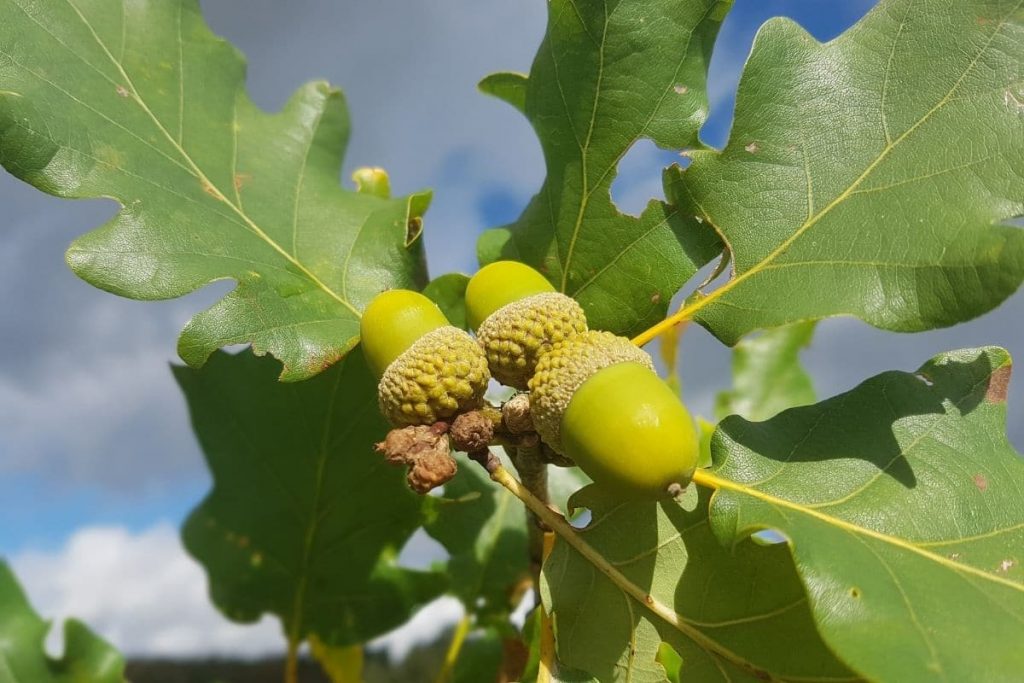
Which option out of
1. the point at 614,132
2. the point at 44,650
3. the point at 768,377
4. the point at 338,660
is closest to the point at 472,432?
the point at 614,132

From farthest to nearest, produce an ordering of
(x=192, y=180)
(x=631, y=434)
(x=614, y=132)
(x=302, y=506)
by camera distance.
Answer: (x=302, y=506)
(x=192, y=180)
(x=614, y=132)
(x=631, y=434)

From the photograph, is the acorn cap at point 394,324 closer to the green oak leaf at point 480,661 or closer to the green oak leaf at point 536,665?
the green oak leaf at point 536,665

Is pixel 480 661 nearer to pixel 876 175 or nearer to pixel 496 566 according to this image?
pixel 496 566

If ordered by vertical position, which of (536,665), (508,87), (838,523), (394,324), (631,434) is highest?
(508,87)

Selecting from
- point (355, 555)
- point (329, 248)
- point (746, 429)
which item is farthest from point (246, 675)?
point (746, 429)

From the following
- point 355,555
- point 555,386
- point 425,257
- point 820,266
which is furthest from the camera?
point 355,555

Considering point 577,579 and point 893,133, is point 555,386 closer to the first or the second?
point 577,579

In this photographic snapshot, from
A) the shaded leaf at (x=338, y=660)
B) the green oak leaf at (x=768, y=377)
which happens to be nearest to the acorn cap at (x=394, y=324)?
the shaded leaf at (x=338, y=660)

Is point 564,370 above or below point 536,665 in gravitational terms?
above
